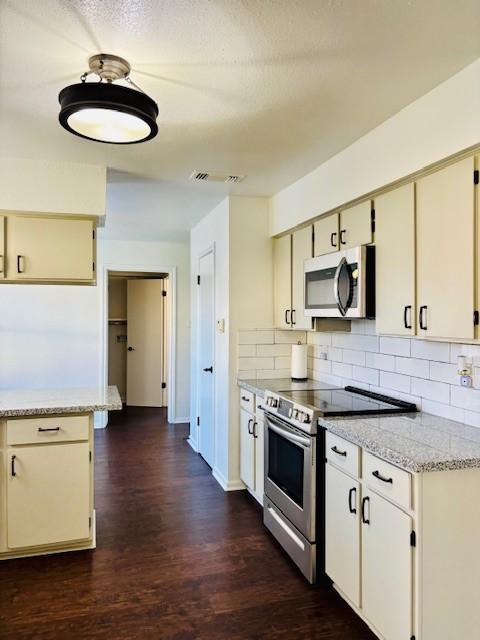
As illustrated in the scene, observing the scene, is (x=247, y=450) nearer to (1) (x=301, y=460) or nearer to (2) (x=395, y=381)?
→ (1) (x=301, y=460)

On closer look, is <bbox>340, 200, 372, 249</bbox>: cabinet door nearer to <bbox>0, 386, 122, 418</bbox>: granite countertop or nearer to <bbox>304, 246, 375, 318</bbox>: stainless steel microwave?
<bbox>304, 246, 375, 318</bbox>: stainless steel microwave

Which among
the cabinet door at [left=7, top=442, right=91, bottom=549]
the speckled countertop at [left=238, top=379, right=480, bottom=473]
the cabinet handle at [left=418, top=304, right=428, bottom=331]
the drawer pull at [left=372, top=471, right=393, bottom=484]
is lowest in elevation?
the cabinet door at [left=7, top=442, right=91, bottom=549]

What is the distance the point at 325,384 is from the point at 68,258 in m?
2.11

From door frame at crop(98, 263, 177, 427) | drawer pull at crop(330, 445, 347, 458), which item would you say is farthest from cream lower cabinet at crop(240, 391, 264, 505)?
door frame at crop(98, 263, 177, 427)

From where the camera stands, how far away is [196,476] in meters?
4.34

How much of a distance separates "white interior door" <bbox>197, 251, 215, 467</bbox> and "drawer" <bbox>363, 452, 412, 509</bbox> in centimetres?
250

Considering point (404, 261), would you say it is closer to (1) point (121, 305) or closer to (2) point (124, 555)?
(2) point (124, 555)

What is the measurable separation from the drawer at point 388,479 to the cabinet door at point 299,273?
4.93ft

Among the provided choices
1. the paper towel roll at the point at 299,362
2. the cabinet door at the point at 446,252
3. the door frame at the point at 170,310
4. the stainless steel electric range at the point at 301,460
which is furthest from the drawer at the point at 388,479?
the door frame at the point at 170,310

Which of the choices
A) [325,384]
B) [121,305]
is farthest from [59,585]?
[121,305]

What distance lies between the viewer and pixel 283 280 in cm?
390

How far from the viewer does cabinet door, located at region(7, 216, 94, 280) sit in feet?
10.1

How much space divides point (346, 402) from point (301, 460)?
45cm

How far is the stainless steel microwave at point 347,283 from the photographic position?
266 centimetres
